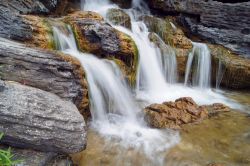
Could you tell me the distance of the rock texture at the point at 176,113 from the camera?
7438mm

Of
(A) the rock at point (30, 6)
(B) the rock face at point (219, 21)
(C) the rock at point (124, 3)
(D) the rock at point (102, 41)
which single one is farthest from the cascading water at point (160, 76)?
(C) the rock at point (124, 3)

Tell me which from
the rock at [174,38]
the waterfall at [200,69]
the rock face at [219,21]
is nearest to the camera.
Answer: the rock at [174,38]

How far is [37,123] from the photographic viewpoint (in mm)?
4965

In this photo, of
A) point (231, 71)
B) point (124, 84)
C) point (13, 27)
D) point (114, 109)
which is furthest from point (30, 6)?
point (231, 71)

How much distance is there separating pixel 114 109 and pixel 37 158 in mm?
3280

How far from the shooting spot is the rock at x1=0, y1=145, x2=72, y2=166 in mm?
4814

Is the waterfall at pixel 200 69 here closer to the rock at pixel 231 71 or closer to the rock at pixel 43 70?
the rock at pixel 231 71

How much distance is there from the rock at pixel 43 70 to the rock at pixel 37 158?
1208 mm

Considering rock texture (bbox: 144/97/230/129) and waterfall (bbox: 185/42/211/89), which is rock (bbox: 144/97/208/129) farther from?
waterfall (bbox: 185/42/211/89)

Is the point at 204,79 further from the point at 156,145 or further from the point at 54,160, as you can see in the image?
the point at 54,160

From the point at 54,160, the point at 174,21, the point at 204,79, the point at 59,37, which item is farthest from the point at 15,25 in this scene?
the point at 174,21

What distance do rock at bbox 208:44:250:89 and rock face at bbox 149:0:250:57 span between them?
38.5 inches

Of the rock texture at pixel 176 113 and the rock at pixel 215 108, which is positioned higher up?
the rock texture at pixel 176 113

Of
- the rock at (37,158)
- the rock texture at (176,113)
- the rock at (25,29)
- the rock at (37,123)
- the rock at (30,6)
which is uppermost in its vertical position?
the rock at (30,6)
